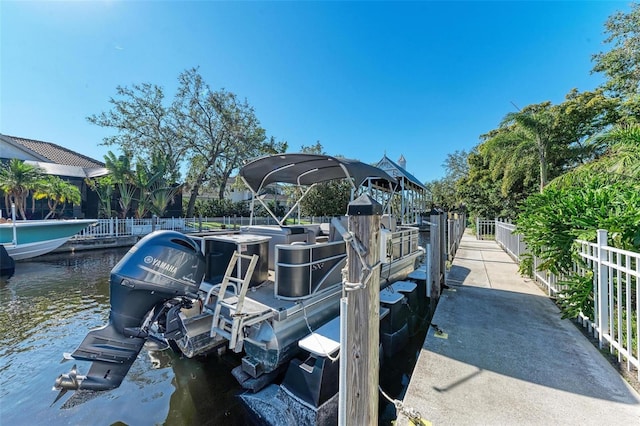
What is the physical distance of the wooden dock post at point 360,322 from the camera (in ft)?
5.43

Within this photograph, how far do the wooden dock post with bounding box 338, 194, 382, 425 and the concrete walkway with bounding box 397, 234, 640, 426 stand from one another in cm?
43

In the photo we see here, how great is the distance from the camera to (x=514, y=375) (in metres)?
2.41

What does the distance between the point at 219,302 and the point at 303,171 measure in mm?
3146

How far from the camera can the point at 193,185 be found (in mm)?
20703

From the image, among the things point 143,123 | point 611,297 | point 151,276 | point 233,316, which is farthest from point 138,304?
point 143,123

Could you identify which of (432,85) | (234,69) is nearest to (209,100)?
(234,69)

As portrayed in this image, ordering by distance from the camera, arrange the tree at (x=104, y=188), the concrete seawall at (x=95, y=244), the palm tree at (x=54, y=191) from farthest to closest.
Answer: the tree at (x=104, y=188)
the palm tree at (x=54, y=191)
the concrete seawall at (x=95, y=244)

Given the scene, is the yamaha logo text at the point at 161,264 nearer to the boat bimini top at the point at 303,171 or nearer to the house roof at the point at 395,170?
the boat bimini top at the point at 303,171

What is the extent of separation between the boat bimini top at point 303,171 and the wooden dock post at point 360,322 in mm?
2442

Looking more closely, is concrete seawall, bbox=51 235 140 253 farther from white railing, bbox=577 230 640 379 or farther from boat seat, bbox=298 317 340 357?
white railing, bbox=577 230 640 379

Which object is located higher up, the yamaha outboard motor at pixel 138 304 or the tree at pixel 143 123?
the tree at pixel 143 123

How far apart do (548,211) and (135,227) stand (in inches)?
646

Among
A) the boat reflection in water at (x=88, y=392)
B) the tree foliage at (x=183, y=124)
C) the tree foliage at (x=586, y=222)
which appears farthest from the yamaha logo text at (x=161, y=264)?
the tree foliage at (x=183, y=124)

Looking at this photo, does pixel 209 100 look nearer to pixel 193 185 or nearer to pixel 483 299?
pixel 193 185
